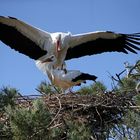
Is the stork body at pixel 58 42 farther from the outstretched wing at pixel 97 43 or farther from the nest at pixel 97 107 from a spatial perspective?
the nest at pixel 97 107

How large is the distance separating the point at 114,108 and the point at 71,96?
0.64m

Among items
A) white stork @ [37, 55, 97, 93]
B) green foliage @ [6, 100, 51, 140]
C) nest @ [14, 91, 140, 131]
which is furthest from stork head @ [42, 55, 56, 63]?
green foliage @ [6, 100, 51, 140]

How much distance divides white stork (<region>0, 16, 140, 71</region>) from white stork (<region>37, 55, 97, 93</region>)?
538mm

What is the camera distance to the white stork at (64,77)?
635 cm

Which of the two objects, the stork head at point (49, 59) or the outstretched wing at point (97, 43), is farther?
the outstretched wing at point (97, 43)

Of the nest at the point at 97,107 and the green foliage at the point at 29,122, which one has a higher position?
the nest at the point at 97,107

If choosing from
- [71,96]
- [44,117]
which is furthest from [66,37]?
[44,117]

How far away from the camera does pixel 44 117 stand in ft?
10.1

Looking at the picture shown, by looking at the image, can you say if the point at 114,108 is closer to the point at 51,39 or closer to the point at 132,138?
the point at 132,138

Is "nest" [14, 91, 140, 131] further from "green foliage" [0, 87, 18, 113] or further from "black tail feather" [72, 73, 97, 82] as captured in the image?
"green foliage" [0, 87, 18, 113]

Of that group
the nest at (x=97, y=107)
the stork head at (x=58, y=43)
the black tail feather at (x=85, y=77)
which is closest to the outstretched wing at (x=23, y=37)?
the stork head at (x=58, y=43)

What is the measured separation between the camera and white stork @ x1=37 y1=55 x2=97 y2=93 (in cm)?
635

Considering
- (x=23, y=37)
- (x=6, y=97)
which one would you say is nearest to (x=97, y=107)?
(x=6, y=97)

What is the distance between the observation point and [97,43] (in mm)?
8188
